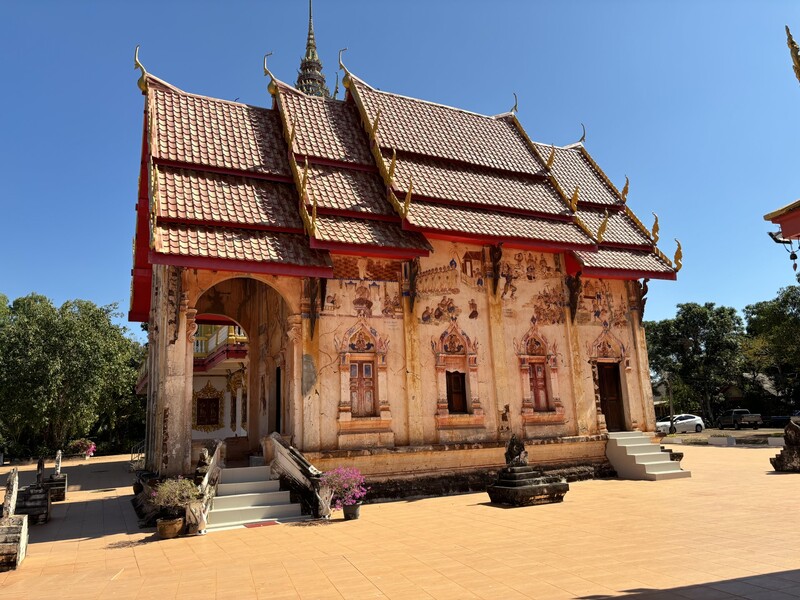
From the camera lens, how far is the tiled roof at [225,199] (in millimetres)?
11312

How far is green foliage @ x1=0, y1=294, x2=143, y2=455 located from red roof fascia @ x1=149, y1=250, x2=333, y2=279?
51.1 ft

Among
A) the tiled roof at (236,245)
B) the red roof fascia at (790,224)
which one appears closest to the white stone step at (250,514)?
the tiled roof at (236,245)

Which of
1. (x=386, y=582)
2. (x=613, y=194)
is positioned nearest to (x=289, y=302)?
(x=386, y=582)

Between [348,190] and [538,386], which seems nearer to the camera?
[348,190]

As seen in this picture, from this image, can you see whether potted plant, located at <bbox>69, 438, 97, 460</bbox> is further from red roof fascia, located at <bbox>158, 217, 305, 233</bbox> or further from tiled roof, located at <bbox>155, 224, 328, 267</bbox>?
tiled roof, located at <bbox>155, 224, 328, 267</bbox>

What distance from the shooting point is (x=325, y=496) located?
9.71m

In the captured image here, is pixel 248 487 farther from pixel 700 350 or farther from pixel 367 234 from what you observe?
pixel 700 350

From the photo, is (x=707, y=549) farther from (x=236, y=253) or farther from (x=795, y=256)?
(x=236, y=253)

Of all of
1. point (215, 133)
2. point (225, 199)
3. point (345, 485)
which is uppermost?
point (215, 133)

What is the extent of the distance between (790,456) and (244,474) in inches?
487

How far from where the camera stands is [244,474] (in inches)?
435

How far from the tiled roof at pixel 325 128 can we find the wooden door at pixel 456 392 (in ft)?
17.9

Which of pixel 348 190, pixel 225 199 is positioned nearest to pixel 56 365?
pixel 225 199

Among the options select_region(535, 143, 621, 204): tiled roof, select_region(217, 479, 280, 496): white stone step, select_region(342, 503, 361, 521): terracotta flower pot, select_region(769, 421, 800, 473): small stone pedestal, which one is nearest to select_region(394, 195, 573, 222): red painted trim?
select_region(535, 143, 621, 204): tiled roof
